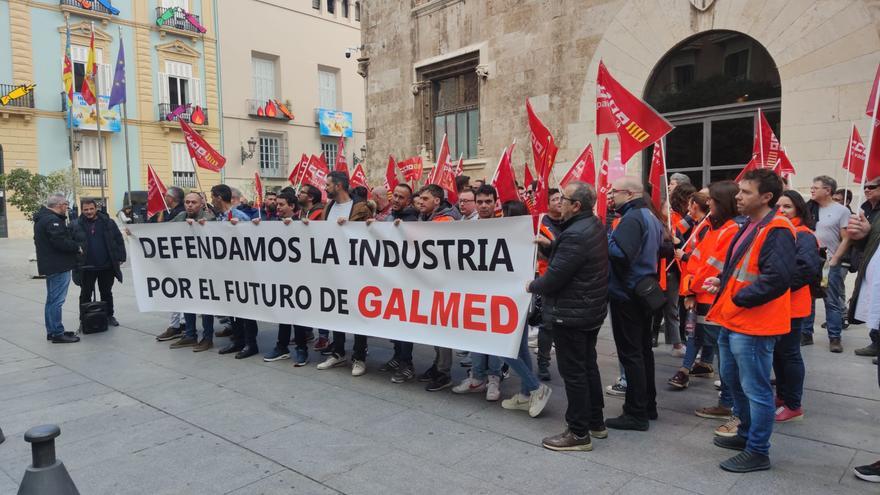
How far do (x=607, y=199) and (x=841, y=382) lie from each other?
2748 millimetres

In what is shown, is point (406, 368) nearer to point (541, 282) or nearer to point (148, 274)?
point (541, 282)

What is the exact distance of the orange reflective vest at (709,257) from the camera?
4203mm

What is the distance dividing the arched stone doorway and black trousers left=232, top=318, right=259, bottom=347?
862 cm

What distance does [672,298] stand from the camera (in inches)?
234

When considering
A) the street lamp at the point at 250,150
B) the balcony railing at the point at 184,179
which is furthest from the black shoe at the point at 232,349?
the street lamp at the point at 250,150

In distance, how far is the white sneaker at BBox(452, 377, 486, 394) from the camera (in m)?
5.21

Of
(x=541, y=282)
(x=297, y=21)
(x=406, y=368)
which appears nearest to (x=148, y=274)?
(x=406, y=368)

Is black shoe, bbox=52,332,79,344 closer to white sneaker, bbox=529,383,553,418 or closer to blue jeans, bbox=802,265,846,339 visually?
white sneaker, bbox=529,383,553,418

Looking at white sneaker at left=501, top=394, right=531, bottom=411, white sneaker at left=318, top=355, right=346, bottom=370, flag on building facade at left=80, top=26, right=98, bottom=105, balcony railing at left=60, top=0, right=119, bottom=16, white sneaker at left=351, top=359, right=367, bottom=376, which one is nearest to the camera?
white sneaker at left=501, top=394, right=531, bottom=411

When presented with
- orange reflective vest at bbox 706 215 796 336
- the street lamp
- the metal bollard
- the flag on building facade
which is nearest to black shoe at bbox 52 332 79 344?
the metal bollard

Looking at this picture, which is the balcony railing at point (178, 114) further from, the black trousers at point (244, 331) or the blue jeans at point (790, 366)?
the blue jeans at point (790, 366)

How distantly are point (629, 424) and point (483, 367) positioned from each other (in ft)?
4.58

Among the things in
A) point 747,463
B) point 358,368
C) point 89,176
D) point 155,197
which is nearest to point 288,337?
point 358,368

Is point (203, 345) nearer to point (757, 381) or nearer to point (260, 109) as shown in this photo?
point (757, 381)
